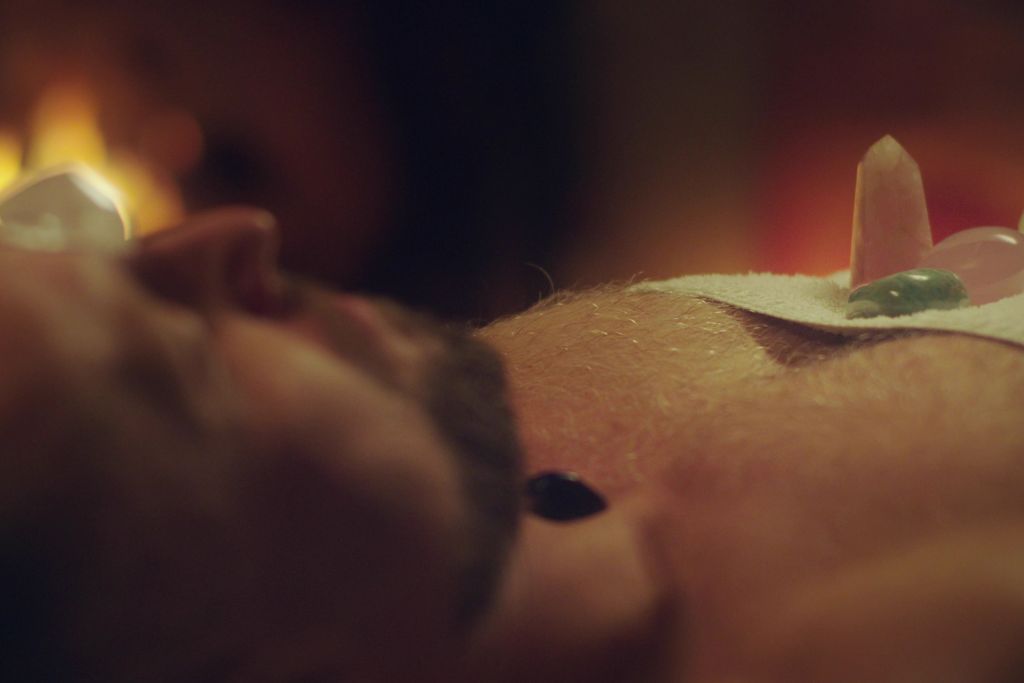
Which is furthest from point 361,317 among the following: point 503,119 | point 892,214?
point 503,119

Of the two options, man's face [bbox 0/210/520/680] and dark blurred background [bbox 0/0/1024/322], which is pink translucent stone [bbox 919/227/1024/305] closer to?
man's face [bbox 0/210/520/680]

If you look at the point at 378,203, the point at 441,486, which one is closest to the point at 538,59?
the point at 378,203

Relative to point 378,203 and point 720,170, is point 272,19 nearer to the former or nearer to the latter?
point 378,203

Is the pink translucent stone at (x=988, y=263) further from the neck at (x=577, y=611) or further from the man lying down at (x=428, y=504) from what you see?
the neck at (x=577, y=611)

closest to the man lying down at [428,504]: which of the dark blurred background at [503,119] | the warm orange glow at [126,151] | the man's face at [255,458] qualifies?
the man's face at [255,458]

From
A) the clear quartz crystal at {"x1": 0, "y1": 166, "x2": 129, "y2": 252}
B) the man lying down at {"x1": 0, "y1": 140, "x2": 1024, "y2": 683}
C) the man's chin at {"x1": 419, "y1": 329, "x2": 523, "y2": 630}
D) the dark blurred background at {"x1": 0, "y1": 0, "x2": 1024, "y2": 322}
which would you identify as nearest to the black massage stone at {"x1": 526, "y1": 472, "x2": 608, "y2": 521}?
the man lying down at {"x1": 0, "y1": 140, "x2": 1024, "y2": 683}

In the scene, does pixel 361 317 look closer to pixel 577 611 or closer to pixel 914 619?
pixel 577 611

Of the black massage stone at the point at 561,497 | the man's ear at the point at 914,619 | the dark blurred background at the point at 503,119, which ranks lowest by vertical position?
the man's ear at the point at 914,619
